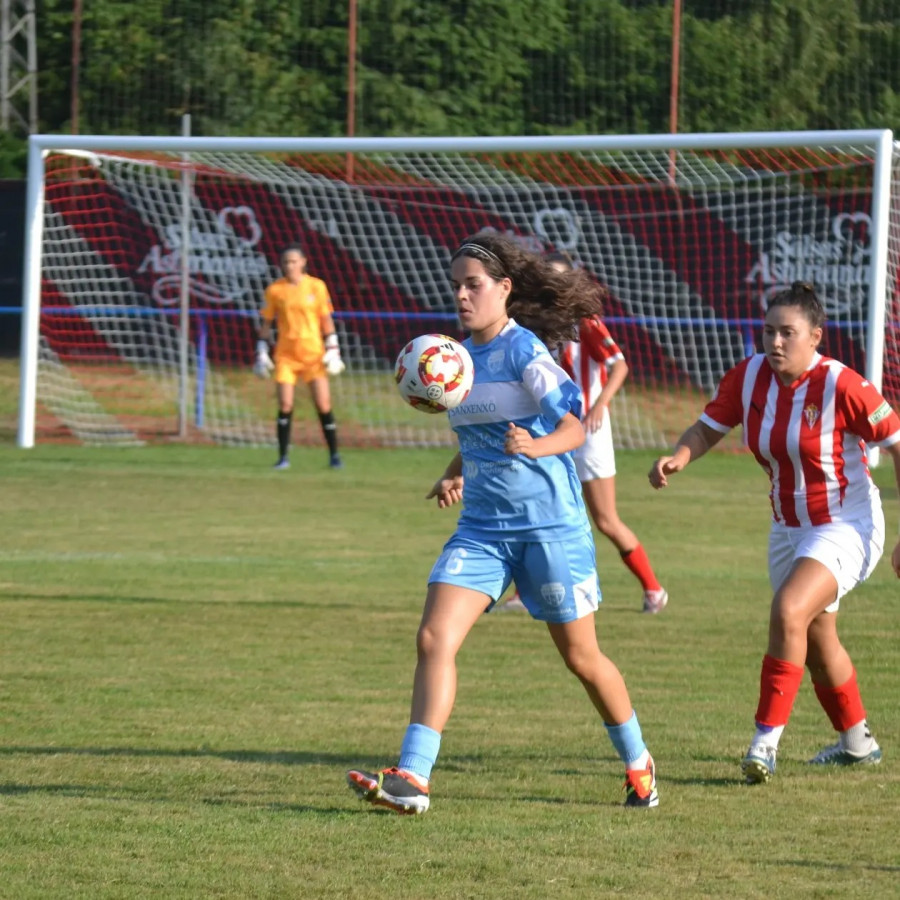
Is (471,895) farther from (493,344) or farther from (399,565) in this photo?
(399,565)

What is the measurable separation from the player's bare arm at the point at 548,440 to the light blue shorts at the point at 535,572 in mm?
309

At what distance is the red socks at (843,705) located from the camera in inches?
227

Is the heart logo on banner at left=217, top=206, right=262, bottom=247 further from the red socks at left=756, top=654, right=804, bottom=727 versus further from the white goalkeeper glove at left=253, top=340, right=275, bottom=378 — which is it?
the red socks at left=756, top=654, right=804, bottom=727

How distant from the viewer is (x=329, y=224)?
2195 centimetres

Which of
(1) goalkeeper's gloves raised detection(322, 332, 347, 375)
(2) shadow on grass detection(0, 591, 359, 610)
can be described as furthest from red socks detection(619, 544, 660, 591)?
(1) goalkeeper's gloves raised detection(322, 332, 347, 375)

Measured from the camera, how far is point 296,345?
15.7 metres

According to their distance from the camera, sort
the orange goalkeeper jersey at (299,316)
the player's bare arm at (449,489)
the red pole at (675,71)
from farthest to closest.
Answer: the red pole at (675,71), the orange goalkeeper jersey at (299,316), the player's bare arm at (449,489)

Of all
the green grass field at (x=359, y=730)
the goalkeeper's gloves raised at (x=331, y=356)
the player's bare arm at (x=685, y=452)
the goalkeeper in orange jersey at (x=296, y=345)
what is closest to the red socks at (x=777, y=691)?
the green grass field at (x=359, y=730)

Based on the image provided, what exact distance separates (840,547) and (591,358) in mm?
3913

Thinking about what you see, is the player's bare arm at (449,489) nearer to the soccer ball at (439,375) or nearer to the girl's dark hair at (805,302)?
the soccer ball at (439,375)

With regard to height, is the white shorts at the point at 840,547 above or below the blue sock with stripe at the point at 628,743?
above

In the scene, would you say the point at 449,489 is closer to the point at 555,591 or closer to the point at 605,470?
the point at 555,591

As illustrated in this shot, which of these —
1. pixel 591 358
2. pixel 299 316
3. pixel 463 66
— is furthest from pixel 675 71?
pixel 591 358

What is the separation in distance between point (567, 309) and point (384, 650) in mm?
2919
